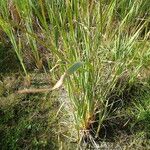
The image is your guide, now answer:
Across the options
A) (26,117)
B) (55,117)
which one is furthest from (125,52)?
(26,117)

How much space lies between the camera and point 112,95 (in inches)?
66.9

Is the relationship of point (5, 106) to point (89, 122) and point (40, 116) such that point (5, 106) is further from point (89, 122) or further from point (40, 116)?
point (89, 122)

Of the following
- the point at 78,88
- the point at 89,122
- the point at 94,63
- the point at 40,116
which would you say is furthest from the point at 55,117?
the point at 94,63

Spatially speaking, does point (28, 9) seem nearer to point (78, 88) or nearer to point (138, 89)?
point (78, 88)

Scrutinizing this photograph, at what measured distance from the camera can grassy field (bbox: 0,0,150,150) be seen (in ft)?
4.82

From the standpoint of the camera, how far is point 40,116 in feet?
5.80

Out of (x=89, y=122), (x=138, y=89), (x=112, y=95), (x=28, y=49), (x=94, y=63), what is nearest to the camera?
(x=94, y=63)

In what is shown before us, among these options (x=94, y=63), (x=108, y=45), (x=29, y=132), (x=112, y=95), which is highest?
(x=94, y=63)

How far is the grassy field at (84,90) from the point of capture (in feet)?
4.82

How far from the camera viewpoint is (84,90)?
1432 mm

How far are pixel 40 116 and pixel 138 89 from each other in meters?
0.55

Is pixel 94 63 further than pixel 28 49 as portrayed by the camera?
No

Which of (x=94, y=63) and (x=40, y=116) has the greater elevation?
(x=94, y=63)

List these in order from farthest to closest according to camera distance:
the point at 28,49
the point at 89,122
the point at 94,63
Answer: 1. the point at 28,49
2. the point at 89,122
3. the point at 94,63
